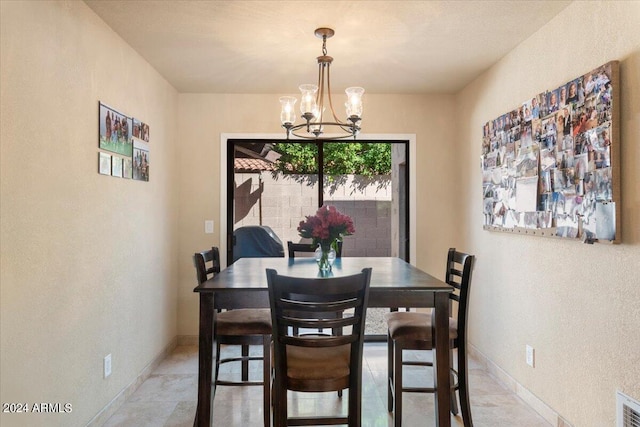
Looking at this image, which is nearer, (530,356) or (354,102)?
(354,102)

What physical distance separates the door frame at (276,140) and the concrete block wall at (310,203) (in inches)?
6.5

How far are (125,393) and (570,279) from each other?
2.81 metres

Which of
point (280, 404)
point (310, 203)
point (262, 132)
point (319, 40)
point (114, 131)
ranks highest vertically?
point (319, 40)

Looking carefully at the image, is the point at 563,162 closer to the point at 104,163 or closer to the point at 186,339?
the point at 104,163

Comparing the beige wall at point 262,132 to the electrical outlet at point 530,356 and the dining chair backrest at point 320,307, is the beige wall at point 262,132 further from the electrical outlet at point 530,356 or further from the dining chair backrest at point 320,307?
the dining chair backrest at point 320,307

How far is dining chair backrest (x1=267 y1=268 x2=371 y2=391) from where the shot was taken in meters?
1.72

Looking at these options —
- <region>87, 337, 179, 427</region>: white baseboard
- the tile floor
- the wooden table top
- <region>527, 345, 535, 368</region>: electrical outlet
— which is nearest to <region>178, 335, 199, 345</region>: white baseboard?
<region>87, 337, 179, 427</region>: white baseboard

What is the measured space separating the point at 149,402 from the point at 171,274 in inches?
50.1

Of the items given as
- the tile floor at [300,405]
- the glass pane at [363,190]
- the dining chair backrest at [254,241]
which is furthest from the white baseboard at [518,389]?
the dining chair backrest at [254,241]

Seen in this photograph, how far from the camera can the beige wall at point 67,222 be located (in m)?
1.73

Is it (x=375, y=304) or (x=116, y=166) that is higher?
(x=116, y=166)

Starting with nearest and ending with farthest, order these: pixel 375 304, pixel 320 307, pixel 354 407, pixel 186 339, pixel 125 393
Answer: pixel 320 307 → pixel 354 407 → pixel 375 304 → pixel 125 393 → pixel 186 339

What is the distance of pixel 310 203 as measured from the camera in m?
4.20

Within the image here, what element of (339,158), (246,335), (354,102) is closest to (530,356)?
(246,335)
